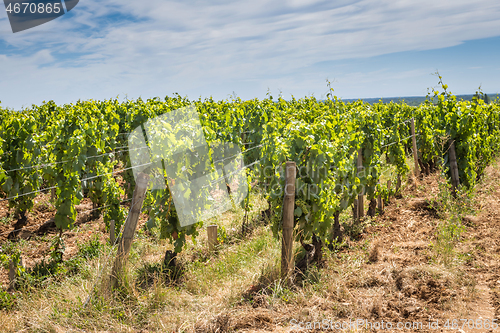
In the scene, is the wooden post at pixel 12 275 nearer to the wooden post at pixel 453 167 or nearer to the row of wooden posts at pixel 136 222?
the row of wooden posts at pixel 136 222

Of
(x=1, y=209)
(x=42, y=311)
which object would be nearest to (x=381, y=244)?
(x=42, y=311)

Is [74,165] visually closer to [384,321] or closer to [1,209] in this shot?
[1,209]

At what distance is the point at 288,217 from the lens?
3.90 m

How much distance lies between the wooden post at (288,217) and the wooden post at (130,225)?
1.49m

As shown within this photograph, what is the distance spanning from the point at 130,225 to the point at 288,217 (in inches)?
65.9

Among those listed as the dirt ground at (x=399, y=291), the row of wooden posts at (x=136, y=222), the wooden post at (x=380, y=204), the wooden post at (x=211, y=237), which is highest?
the row of wooden posts at (x=136, y=222)

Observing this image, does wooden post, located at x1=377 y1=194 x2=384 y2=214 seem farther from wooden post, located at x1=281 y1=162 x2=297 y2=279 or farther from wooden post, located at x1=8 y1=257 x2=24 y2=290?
wooden post, located at x1=8 y1=257 x2=24 y2=290

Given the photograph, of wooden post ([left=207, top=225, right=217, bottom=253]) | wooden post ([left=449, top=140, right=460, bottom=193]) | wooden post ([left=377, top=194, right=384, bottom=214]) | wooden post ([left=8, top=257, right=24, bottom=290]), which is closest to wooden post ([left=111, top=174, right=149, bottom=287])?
wooden post ([left=207, top=225, right=217, bottom=253])

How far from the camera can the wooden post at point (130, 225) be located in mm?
3575

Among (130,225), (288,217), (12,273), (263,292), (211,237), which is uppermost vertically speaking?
(130,225)

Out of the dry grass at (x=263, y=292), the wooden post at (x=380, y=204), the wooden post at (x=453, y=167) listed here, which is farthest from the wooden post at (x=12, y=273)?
the wooden post at (x=453, y=167)

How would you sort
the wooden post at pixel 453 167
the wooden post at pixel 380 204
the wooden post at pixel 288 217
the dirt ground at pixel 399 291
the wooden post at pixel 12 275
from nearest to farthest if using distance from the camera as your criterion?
the dirt ground at pixel 399 291 → the wooden post at pixel 288 217 → the wooden post at pixel 12 275 → the wooden post at pixel 380 204 → the wooden post at pixel 453 167

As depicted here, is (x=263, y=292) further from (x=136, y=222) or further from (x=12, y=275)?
(x=12, y=275)

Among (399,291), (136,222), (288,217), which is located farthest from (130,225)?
(399,291)
